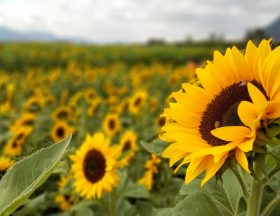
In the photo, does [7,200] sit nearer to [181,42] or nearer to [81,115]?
[81,115]

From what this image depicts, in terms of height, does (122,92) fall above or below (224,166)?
above

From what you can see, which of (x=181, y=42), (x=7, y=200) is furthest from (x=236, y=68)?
(x=181, y=42)

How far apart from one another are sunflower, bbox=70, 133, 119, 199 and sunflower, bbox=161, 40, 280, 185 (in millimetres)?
1550

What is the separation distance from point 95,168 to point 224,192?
1508 millimetres

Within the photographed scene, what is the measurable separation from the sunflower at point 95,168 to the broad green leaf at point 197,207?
144cm

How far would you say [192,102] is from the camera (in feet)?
5.06

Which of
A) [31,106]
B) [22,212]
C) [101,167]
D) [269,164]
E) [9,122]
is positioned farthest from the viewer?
[31,106]

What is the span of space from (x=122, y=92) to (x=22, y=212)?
18.0ft

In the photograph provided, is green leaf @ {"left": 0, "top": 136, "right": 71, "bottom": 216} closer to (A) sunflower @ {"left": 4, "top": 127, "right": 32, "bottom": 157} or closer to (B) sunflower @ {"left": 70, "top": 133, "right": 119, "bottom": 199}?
(B) sunflower @ {"left": 70, "top": 133, "right": 119, "bottom": 199}

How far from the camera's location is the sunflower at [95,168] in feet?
10.00

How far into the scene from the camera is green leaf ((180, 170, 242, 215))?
1697 mm

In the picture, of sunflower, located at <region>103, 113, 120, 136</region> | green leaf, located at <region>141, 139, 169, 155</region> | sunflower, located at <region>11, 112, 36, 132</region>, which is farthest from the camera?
sunflower, located at <region>103, 113, 120, 136</region>

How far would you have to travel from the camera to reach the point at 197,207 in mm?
1571

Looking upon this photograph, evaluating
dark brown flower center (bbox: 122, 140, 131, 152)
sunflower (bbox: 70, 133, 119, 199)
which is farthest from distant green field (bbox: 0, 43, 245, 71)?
sunflower (bbox: 70, 133, 119, 199)
